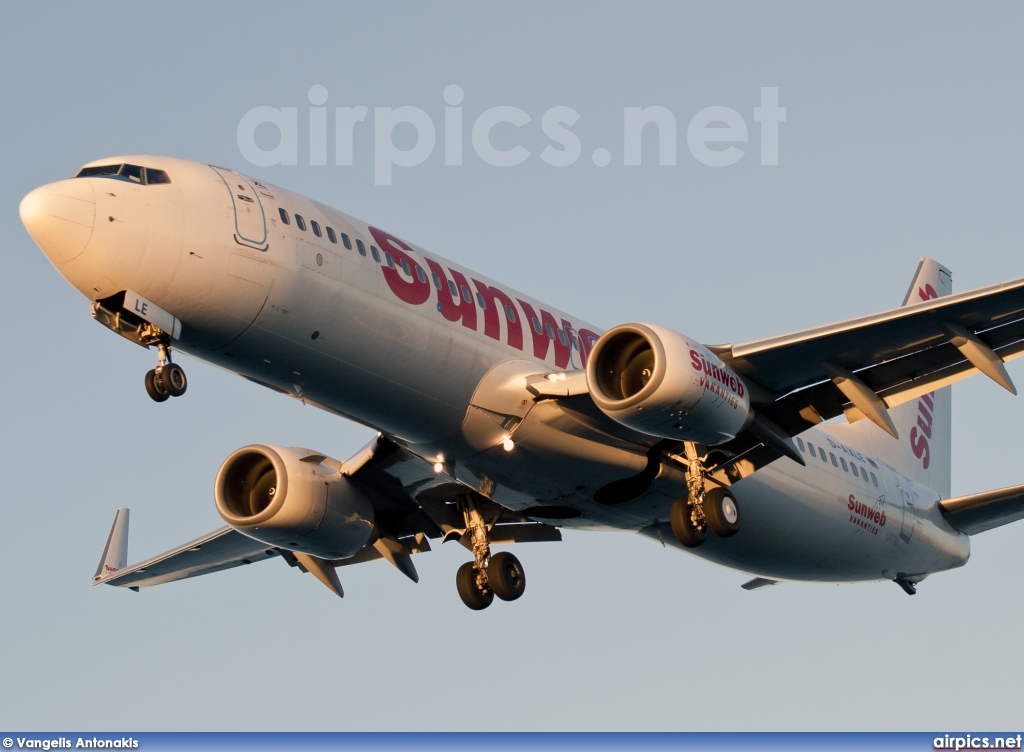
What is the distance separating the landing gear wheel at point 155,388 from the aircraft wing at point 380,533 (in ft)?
22.1

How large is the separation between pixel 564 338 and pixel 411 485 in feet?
16.5

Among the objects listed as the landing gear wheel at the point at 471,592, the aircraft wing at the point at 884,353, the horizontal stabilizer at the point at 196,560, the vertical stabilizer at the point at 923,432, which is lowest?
the landing gear wheel at the point at 471,592

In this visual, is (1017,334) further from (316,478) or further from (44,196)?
(44,196)

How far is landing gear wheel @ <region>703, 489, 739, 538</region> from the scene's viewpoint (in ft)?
88.3

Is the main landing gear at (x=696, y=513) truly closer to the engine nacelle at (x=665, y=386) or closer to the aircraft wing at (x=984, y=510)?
the engine nacelle at (x=665, y=386)

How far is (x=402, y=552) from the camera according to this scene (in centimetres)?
3259

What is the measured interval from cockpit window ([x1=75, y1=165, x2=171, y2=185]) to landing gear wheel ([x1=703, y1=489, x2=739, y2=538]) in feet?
37.4

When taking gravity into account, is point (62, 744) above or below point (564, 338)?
below

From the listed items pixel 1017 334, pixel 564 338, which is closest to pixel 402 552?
pixel 564 338

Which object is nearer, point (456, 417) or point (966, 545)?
point (456, 417)

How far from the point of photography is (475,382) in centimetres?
2570

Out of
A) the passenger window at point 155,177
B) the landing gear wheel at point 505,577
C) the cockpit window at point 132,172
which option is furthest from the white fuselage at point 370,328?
the landing gear wheel at point 505,577

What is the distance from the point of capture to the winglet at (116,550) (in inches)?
1441

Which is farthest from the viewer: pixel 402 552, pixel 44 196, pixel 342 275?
pixel 402 552
